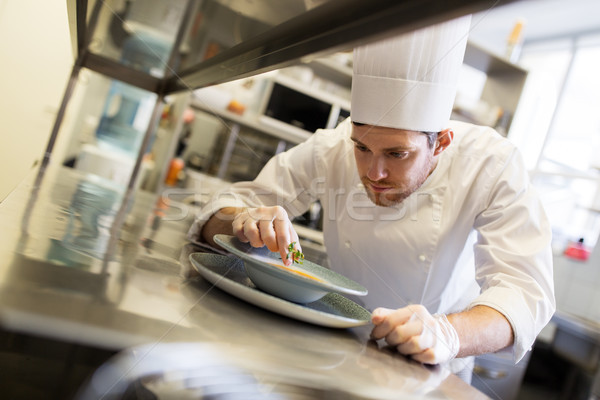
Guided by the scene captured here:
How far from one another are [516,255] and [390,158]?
275 mm

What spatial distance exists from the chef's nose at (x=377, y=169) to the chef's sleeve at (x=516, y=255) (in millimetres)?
249

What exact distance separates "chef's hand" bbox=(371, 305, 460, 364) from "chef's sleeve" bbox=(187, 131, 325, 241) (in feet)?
1.79

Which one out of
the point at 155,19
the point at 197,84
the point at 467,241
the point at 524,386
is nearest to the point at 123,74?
the point at 155,19

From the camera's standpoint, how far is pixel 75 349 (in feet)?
0.99

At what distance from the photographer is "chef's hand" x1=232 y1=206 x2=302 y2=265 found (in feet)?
2.02

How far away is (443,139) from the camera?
3.03 feet

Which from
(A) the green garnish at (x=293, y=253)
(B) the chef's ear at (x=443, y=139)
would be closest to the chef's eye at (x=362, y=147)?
(B) the chef's ear at (x=443, y=139)

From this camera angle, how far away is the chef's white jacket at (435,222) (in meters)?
0.85

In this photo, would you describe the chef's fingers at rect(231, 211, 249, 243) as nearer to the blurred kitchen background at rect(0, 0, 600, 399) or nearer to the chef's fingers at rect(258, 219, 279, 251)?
the chef's fingers at rect(258, 219, 279, 251)

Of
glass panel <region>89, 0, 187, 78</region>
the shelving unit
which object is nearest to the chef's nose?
glass panel <region>89, 0, 187, 78</region>

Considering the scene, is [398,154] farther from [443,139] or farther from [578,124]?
[578,124]

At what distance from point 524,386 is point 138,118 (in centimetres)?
266

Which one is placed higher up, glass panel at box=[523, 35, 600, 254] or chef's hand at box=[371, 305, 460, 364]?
glass panel at box=[523, 35, 600, 254]

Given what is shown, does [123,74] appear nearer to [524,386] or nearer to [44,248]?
[44,248]
